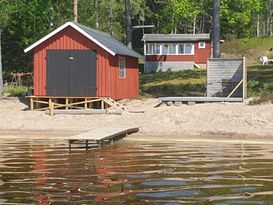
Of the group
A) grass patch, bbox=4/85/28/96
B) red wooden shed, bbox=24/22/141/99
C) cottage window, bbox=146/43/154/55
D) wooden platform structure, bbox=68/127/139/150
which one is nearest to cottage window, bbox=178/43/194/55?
cottage window, bbox=146/43/154/55

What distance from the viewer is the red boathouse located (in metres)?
60.8

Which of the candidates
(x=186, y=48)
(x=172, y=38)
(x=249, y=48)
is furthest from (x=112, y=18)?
(x=249, y=48)

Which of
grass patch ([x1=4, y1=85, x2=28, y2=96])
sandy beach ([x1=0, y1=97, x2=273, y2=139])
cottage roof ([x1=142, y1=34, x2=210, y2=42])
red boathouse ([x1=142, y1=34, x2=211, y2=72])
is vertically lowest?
sandy beach ([x1=0, y1=97, x2=273, y2=139])

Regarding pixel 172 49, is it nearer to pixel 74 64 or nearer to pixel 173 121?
pixel 74 64

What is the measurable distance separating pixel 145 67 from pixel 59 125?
112 ft

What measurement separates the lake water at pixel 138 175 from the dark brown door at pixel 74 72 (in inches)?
402

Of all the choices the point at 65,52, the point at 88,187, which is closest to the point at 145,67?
the point at 65,52

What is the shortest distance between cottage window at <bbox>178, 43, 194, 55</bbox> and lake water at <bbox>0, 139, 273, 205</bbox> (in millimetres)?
42956

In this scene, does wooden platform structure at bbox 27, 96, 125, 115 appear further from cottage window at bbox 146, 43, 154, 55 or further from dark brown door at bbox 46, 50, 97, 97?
cottage window at bbox 146, 43, 154, 55

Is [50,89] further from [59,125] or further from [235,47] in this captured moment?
[235,47]

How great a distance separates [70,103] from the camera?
2986 cm

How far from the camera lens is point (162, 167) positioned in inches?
544

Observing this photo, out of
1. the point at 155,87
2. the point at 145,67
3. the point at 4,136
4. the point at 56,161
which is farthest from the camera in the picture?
the point at 145,67

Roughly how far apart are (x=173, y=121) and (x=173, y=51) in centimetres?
3633
